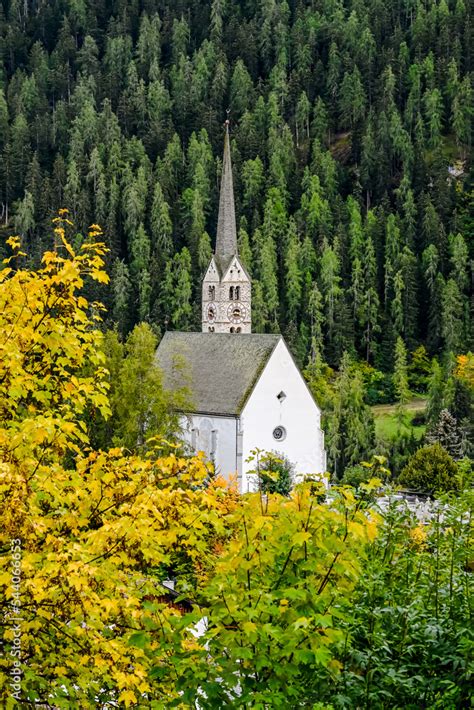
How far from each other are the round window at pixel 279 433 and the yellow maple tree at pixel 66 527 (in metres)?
42.8

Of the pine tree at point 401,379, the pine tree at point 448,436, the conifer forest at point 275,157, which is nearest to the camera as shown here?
the pine tree at point 448,436

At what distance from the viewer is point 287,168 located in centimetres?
11394

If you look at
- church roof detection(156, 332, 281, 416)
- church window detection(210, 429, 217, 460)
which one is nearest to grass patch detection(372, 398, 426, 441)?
church roof detection(156, 332, 281, 416)

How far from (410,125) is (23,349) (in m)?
106

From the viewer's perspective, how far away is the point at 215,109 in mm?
125750

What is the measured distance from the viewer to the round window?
53.8 metres

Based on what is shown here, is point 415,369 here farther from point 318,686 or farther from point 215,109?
point 318,686

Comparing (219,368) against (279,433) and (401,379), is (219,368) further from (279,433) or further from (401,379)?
(401,379)

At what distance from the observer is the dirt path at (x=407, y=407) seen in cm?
7811

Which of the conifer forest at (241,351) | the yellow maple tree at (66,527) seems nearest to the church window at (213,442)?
the conifer forest at (241,351)

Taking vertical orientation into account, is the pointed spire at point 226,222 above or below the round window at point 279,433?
above

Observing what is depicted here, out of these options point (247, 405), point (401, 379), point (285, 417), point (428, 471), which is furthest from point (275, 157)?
point (428, 471)

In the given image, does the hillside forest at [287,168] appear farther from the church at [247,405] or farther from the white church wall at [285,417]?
the church at [247,405]

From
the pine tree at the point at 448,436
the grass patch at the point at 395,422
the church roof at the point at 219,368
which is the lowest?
the grass patch at the point at 395,422
